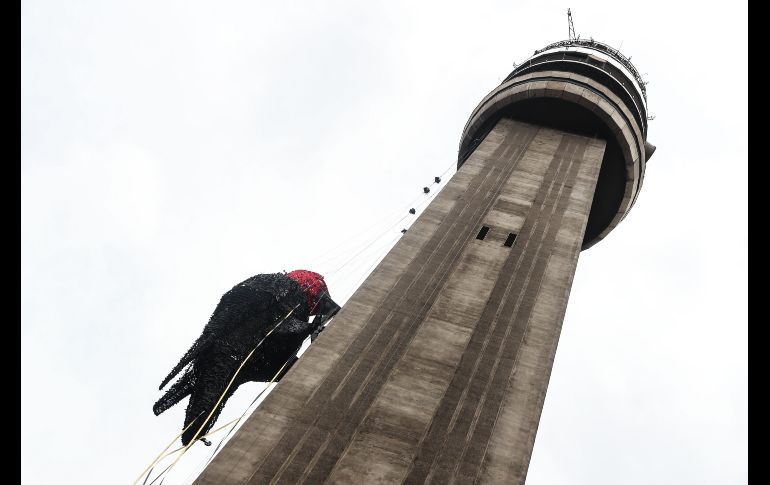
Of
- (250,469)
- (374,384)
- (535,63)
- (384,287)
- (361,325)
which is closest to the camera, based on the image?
(250,469)

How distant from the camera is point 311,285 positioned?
3222 cm

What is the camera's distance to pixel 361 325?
23578 millimetres

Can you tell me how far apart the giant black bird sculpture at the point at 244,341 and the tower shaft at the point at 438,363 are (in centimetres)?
615

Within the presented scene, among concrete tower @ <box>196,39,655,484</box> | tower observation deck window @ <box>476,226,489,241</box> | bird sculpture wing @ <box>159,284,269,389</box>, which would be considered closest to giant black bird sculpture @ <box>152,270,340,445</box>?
bird sculpture wing @ <box>159,284,269,389</box>

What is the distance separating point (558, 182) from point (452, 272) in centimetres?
1164

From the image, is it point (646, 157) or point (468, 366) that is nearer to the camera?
point (468, 366)

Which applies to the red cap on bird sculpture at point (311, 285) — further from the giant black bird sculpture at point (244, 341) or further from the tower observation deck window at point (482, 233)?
the tower observation deck window at point (482, 233)

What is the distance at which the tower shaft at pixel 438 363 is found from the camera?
18.0m

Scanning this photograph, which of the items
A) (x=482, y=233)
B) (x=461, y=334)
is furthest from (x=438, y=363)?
(x=482, y=233)

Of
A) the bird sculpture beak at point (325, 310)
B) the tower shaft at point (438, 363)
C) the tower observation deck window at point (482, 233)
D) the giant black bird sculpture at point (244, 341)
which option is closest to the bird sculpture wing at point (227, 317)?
the giant black bird sculpture at point (244, 341)

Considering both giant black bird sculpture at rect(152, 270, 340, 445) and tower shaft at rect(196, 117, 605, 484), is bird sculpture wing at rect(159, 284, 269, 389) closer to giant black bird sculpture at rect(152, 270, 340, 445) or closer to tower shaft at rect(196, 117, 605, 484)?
giant black bird sculpture at rect(152, 270, 340, 445)

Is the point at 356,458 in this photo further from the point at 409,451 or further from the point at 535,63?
the point at 535,63

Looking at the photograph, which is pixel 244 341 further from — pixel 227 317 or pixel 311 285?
pixel 311 285

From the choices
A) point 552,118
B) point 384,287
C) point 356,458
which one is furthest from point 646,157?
point 356,458
